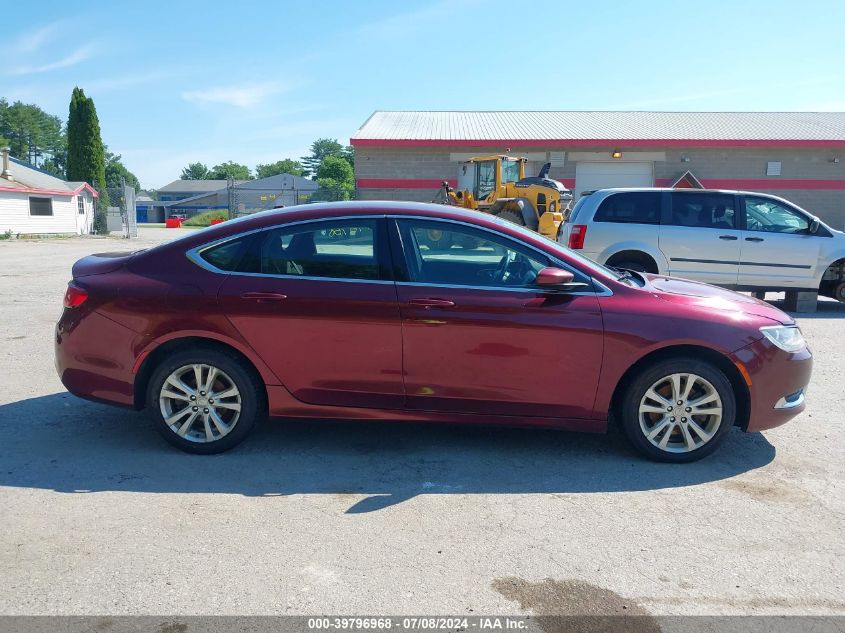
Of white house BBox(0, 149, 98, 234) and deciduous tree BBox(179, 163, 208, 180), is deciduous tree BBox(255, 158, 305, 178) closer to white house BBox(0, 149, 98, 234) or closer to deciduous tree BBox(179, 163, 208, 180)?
deciduous tree BBox(179, 163, 208, 180)

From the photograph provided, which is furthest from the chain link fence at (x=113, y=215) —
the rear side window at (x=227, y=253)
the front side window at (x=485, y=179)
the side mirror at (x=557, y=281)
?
the side mirror at (x=557, y=281)

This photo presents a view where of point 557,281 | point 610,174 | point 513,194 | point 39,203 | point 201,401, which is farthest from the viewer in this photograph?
point 39,203

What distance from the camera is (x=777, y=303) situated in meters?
11.2

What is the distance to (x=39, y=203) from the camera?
33906 mm

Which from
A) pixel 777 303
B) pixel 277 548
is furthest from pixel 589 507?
pixel 777 303

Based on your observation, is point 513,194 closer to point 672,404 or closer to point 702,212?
point 702,212

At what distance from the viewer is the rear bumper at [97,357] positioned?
430cm

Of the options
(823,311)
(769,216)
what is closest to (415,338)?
(769,216)

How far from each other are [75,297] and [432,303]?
95.3 inches

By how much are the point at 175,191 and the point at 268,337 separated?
10736cm

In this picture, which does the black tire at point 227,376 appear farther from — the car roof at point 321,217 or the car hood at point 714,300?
the car hood at point 714,300

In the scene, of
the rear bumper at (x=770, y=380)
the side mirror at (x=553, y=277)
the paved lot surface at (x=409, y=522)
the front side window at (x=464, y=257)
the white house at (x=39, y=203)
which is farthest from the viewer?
the white house at (x=39, y=203)

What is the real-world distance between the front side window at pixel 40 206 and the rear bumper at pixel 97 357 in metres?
34.1

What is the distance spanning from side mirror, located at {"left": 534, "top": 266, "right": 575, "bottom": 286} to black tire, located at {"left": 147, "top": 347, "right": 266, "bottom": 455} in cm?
194
